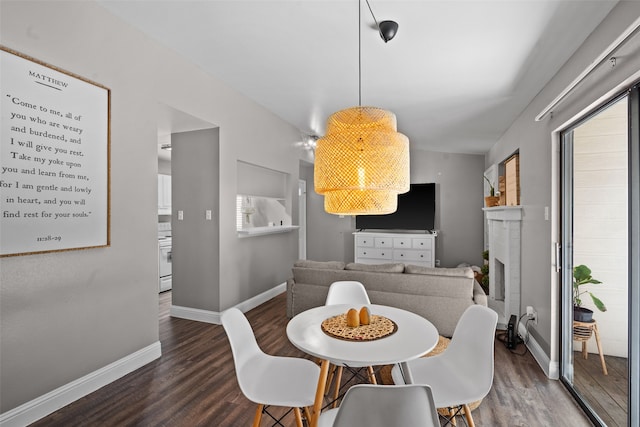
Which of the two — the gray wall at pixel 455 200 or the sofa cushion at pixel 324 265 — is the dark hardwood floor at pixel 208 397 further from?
the gray wall at pixel 455 200

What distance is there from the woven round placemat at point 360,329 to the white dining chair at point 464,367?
10.2 inches

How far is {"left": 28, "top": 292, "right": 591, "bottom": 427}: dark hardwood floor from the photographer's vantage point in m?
1.94

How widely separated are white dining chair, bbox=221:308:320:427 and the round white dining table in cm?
12

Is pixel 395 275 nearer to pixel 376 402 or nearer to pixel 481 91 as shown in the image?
pixel 481 91

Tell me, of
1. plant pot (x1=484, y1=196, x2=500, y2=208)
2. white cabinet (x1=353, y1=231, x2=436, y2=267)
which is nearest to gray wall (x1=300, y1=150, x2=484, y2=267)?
white cabinet (x1=353, y1=231, x2=436, y2=267)

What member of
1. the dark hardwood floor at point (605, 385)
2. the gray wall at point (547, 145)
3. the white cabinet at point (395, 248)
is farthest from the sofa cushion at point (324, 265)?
the white cabinet at point (395, 248)

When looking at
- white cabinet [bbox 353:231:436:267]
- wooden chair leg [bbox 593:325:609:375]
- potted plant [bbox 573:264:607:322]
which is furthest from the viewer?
white cabinet [bbox 353:231:436:267]

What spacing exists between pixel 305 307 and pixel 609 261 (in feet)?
8.42

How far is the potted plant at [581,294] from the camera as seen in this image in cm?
202

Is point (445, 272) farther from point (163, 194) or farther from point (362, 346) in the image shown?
point (163, 194)

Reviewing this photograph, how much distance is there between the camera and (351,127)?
1.72m

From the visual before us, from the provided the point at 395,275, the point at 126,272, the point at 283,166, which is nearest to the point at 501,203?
the point at 395,275

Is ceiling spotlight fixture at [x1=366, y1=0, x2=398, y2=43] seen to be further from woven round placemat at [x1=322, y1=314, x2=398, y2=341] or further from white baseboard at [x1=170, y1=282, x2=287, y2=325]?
white baseboard at [x1=170, y1=282, x2=287, y2=325]

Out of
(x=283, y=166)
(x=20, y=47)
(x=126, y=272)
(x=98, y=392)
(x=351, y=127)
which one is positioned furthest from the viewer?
(x=283, y=166)
